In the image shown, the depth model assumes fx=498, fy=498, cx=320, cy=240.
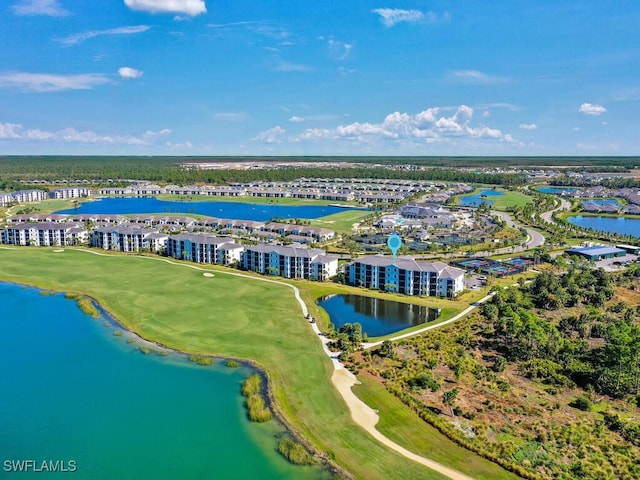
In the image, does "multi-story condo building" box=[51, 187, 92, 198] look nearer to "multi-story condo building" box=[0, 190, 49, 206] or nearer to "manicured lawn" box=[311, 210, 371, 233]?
"multi-story condo building" box=[0, 190, 49, 206]

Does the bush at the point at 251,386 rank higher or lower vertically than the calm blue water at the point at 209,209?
lower

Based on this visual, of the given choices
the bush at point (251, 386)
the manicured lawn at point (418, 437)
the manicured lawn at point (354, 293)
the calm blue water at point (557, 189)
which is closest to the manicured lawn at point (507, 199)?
the calm blue water at point (557, 189)

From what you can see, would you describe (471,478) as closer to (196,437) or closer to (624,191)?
(196,437)

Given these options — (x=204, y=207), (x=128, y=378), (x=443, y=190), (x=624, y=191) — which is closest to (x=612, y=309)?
(x=128, y=378)

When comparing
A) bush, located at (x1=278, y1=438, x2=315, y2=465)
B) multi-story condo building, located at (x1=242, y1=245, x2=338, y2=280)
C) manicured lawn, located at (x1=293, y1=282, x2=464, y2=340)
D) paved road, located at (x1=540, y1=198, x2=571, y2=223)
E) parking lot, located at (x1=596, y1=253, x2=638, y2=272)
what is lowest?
bush, located at (x1=278, y1=438, x2=315, y2=465)

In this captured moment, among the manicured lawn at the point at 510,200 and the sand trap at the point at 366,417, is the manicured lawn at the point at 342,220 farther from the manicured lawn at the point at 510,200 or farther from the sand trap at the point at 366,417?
the sand trap at the point at 366,417

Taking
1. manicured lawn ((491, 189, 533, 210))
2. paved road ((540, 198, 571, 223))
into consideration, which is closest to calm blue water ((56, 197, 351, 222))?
manicured lawn ((491, 189, 533, 210))

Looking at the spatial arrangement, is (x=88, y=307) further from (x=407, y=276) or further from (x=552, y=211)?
(x=552, y=211)
